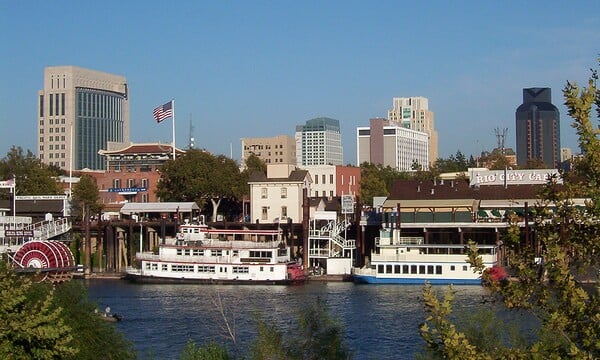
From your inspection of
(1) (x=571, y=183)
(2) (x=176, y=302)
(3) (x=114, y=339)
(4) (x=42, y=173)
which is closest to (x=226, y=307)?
(2) (x=176, y=302)

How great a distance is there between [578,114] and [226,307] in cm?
5091

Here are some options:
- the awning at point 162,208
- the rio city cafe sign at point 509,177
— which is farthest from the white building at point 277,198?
the rio city cafe sign at point 509,177

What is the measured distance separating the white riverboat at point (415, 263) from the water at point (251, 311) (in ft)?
8.39

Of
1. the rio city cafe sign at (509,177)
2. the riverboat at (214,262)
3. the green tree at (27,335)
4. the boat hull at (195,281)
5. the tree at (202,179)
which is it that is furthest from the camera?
the tree at (202,179)

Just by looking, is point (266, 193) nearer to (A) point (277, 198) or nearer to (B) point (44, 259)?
(A) point (277, 198)

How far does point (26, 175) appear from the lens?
123m

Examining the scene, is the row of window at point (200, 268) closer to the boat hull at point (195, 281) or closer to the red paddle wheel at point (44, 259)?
the boat hull at point (195, 281)

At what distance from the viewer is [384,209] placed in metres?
89.6

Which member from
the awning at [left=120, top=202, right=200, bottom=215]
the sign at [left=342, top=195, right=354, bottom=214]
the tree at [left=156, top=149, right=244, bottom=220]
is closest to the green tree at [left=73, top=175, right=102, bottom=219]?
the awning at [left=120, top=202, right=200, bottom=215]

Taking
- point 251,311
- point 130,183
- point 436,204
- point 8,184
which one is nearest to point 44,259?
point 8,184

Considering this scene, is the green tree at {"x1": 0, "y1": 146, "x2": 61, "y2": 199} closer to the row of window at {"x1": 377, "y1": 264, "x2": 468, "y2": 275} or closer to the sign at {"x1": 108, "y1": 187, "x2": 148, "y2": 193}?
the sign at {"x1": 108, "y1": 187, "x2": 148, "y2": 193}

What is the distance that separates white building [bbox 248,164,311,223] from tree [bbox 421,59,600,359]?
85769 mm

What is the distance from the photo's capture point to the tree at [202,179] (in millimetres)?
110812

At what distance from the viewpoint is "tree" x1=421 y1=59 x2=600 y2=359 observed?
1506cm
